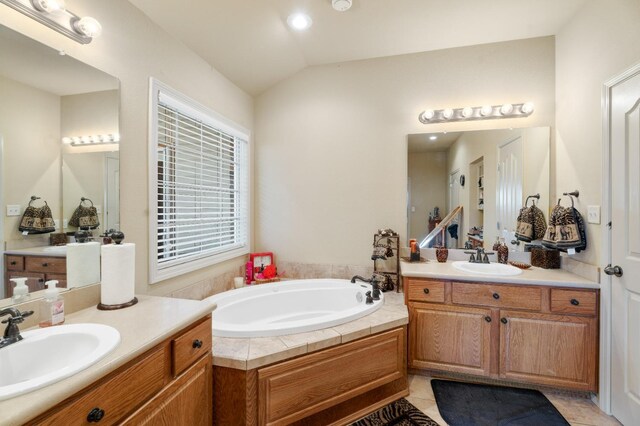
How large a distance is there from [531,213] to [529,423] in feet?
5.07

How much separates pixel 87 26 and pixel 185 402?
1.79 meters

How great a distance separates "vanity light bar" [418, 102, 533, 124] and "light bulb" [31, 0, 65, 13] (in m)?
2.57

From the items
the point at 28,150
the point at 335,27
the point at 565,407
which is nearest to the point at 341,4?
the point at 335,27

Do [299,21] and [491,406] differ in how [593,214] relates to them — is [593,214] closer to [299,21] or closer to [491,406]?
[491,406]

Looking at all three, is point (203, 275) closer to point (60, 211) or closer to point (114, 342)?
point (60, 211)

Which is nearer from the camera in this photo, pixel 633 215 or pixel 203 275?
pixel 633 215

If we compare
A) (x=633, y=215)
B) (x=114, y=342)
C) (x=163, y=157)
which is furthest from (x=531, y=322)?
(x=163, y=157)

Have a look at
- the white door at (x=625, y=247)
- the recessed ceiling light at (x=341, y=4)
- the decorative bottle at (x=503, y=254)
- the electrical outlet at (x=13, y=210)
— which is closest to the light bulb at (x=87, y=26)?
the electrical outlet at (x=13, y=210)

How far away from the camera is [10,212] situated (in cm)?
118

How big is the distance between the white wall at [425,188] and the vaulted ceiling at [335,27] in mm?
1010

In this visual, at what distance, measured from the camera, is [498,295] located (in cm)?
210

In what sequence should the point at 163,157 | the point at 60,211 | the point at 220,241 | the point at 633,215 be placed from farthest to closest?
the point at 220,241
the point at 163,157
the point at 633,215
the point at 60,211

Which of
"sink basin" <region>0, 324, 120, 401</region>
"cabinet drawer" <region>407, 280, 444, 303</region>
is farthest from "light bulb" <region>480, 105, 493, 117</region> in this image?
"sink basin" <region>0, 324, 120, 401</region>

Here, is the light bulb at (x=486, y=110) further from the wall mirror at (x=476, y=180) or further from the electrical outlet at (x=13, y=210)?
the electrical outlet at (x=13, y=210)
